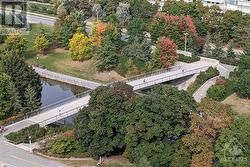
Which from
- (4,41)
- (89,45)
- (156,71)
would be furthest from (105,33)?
(4,41)

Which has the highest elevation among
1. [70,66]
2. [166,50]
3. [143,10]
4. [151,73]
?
[143,10]

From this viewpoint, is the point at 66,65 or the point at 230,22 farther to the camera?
A: the point at 230,22

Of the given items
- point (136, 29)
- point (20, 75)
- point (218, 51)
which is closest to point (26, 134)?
point (20, 75)

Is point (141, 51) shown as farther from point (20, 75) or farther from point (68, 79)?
point (20, 75)

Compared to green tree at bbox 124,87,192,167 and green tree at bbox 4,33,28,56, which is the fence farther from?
green tree at bbox 124,87,192,167

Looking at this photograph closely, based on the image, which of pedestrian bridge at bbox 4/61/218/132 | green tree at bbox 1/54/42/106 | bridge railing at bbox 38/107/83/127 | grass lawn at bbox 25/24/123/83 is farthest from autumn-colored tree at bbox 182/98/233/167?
grass lawn at bbox 25/24/123/83

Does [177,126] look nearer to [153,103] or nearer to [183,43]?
[153,103]
